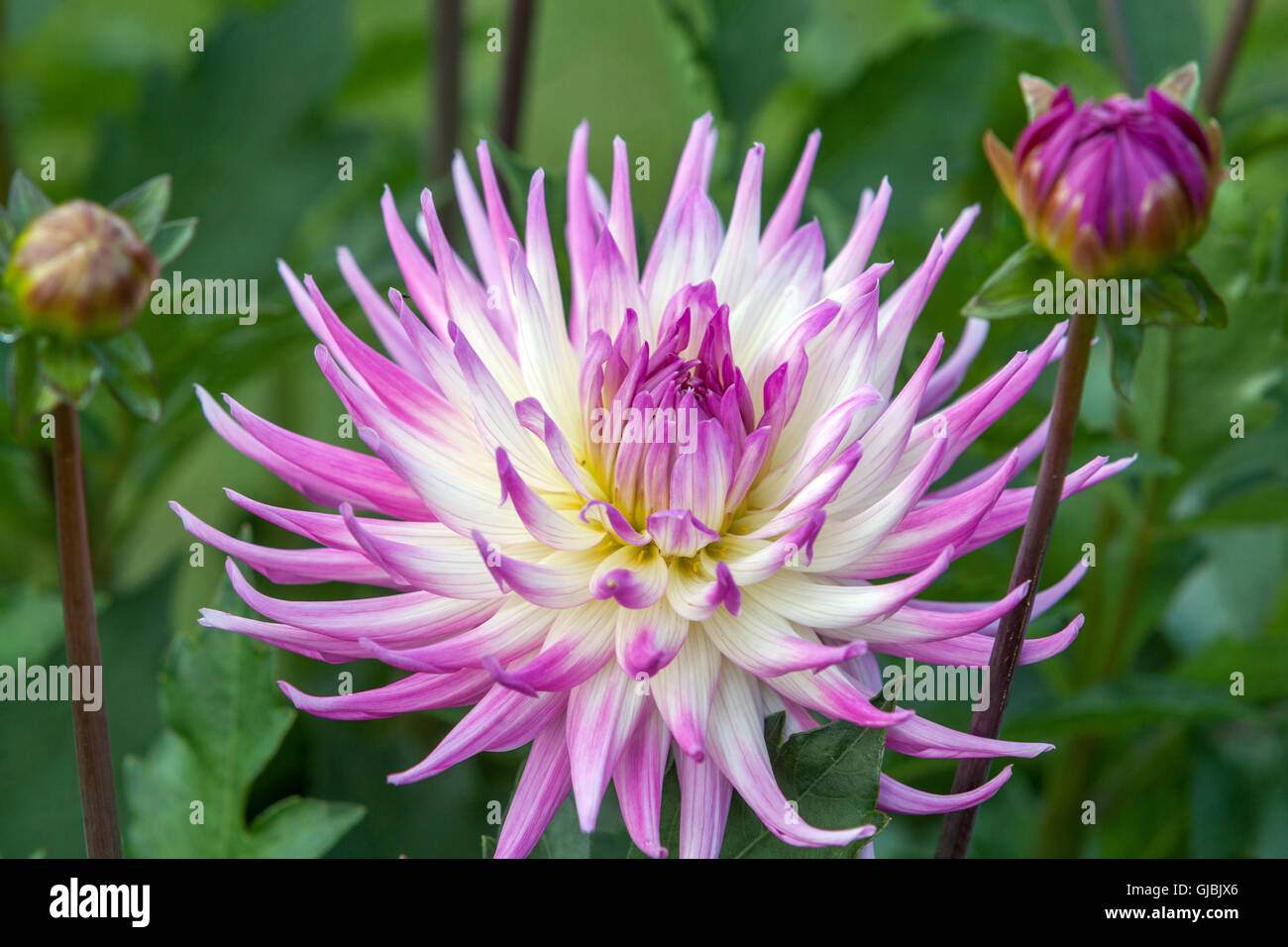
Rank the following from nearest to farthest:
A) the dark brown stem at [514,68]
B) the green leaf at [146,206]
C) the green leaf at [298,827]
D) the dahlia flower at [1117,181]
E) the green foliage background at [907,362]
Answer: the dahlia flower at [1117,181]
the green leaf at [146,206]
the green leaf at [298,827]
the green foliage background at [907,362]
the dark brown stem at [514,68]

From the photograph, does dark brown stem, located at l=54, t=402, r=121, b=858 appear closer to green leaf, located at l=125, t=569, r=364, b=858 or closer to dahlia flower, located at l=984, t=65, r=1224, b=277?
green leaf, located at l=125, t=569, r=364, b=858

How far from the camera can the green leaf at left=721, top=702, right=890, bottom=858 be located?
0.67 meters

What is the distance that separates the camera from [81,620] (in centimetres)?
66

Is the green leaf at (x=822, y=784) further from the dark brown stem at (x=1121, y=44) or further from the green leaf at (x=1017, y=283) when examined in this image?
the dark brown stem at (x=1121, y=44)

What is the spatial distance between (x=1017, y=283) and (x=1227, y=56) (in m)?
0.82

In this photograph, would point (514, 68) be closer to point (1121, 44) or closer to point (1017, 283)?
point (1121, 44)

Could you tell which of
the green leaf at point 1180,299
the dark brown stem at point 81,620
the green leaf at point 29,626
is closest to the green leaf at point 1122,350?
the green leaf at point 1180,299

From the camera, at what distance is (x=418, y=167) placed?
1614mm

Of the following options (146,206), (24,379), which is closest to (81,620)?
(24,379)

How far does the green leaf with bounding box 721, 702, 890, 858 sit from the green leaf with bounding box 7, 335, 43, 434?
1.38 ft

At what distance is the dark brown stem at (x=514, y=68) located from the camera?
1.25 meters

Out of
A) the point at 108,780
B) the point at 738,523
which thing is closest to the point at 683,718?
the point at 738,523

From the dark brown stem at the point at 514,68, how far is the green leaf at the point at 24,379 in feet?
2.39

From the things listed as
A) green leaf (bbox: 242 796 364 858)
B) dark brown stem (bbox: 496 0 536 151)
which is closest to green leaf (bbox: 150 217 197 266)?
green leaf (bbox: 242 796 364 858)
